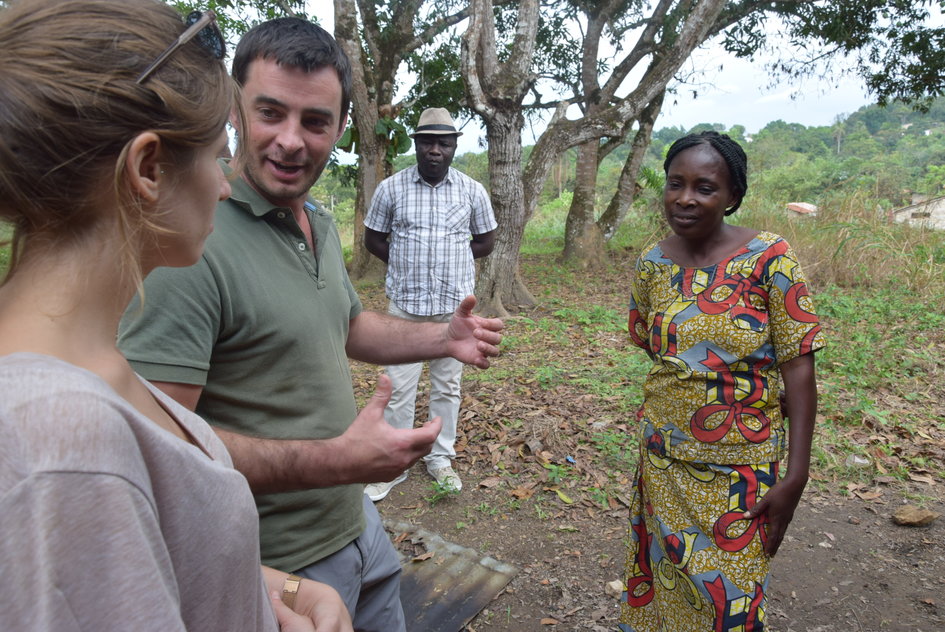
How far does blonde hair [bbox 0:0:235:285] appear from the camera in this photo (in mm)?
700

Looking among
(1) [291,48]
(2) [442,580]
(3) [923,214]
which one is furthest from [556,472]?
(3) [923,214]

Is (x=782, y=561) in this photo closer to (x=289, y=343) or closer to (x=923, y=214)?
(x=289, y=343)

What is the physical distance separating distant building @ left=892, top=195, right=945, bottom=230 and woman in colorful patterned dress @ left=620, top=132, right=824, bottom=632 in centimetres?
886

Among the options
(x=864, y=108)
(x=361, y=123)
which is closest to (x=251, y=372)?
(x=361, y=123)

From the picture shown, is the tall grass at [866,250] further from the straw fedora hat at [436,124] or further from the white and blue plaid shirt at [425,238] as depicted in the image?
the straw fedora hat at [436,124]

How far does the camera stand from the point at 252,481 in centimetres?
134

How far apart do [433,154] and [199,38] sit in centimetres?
374

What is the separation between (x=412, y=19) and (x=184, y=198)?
1076 centimetres

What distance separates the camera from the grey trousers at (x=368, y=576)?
5.51 ft

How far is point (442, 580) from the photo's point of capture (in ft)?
10.7

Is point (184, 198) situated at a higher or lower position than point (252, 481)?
higher

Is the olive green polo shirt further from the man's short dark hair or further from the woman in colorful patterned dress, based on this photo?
the woman in colorful patterned dress

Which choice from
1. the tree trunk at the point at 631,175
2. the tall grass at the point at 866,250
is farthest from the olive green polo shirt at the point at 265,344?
the tree trunk at the point at 631,175

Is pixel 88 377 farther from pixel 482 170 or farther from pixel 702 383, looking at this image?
pixel 482 170
